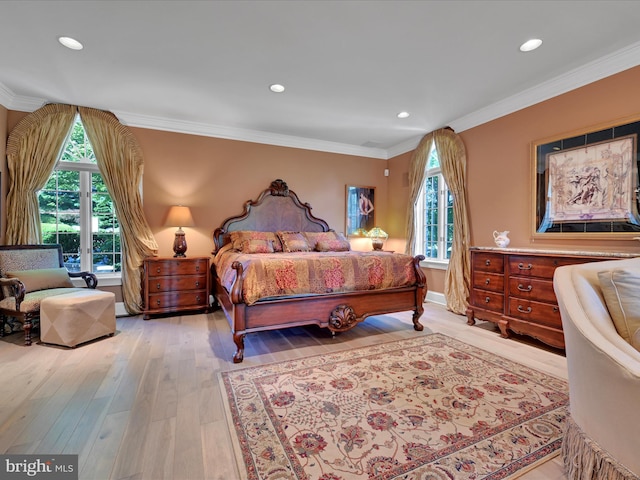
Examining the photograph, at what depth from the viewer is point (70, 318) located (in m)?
2.77

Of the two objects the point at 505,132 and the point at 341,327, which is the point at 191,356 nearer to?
the point at 341,327

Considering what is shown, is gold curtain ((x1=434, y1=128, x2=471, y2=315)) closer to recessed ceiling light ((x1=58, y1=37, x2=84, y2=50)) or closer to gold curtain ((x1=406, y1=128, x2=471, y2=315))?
gold curtain ((x1=406, y1=128, x2=471, y2=315))

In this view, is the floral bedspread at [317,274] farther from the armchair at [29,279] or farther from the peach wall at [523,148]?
the armchair at [29,279]

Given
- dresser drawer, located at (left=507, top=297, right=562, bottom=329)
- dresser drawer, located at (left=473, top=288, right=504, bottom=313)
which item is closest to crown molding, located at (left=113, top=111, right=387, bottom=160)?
dresser drawer, located at (left=473, top=288, right=504, bottom=313)

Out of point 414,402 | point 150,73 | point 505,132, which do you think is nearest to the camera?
point 414,402

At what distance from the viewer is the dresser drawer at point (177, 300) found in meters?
3.79

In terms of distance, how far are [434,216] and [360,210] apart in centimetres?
133

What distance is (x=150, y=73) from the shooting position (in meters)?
2.92

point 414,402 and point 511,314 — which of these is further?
point 511,314

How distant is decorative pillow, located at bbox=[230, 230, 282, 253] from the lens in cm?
417

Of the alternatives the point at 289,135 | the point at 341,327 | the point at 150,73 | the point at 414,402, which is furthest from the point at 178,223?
the point at 414,402

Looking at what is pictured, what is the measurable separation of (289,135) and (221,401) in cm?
406

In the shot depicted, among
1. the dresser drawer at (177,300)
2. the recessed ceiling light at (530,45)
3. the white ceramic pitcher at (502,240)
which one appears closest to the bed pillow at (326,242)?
the dresser drawer at (177,300)

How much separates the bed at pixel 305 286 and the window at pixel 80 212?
147 cm
